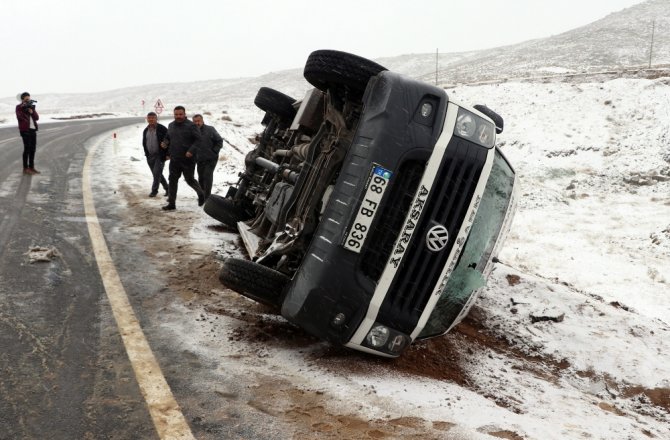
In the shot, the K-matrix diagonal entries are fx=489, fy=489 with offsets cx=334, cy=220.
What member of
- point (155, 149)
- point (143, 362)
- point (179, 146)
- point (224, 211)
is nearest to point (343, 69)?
point (143, 362)

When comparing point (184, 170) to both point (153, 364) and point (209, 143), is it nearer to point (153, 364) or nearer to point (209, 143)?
point (209, 143)

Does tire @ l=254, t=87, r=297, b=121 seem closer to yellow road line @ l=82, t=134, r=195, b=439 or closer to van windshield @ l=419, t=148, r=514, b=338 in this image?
yellow road line @ l=82, t=134, r=195, b=439

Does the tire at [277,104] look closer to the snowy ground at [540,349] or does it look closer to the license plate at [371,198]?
the snowy ground at [540,349]

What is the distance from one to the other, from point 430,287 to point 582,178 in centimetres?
1476

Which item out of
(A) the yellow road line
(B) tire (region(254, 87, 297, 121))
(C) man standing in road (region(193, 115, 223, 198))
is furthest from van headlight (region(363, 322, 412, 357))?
(C) man standing in road (region(193, 115, 223, 198))

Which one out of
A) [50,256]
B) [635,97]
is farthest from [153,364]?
[635,97]

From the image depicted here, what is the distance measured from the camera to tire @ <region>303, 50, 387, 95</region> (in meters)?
3.62

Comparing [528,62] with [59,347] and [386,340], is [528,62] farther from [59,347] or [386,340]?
[59,347]

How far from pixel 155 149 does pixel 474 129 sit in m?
6.26

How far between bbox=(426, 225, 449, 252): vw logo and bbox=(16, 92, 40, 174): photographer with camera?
871 centimetres

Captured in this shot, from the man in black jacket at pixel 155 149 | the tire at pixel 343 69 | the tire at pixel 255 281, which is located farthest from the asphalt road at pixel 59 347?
the tire at pixel 343 69

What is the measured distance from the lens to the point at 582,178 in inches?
624

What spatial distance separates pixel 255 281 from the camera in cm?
333

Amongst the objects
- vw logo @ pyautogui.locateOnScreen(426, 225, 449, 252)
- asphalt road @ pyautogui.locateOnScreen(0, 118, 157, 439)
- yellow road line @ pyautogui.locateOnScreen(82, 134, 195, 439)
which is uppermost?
vw logo @ pyautogui.locateOnScreen(426, 225, 449, 252)
